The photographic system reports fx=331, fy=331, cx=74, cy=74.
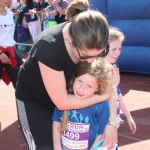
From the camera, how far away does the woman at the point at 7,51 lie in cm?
378

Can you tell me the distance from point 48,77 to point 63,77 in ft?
0.31

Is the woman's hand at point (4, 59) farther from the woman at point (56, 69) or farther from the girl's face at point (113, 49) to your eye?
the girl's face at point (113, 49)

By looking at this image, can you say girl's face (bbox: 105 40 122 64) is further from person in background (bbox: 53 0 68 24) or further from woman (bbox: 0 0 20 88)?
person in background (bbox: 53 0 68 24)

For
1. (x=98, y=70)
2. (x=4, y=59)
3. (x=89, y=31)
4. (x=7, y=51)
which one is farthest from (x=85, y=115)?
(x=7, y=51)

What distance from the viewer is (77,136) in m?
2.22

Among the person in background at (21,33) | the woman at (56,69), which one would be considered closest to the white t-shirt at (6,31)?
the woman at (56,69)

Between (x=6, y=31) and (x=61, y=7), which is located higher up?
(x=6, y=31)

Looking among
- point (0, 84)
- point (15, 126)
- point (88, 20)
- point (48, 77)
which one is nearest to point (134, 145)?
→ point (15, 126)

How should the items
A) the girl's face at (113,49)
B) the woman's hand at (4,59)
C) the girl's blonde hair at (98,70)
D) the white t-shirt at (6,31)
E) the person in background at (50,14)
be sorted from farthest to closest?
1. the person in background at (50,14)
2. the white t-shirt at (6,31)
3. the woman's hand at (4,59)
4. the girl's face at (113,49)
5. the girl's blonde hair at (98,70)

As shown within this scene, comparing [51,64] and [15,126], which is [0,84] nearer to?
[15,126]

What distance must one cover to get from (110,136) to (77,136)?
220 millimetres

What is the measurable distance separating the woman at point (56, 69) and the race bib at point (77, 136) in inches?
5.6

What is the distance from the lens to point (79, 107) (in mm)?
2111

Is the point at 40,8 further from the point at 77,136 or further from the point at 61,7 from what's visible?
the point at 77,136
